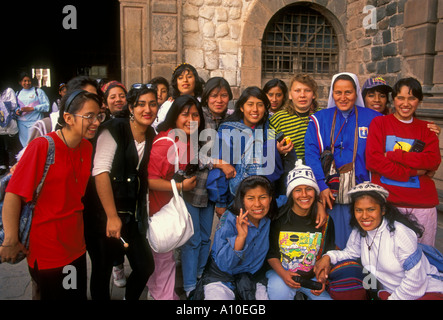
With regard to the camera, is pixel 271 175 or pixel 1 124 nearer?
pixel 271 175

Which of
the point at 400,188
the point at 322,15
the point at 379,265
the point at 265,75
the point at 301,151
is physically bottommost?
the point at 379,265

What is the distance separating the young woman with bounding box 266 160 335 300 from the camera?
2.57 metres

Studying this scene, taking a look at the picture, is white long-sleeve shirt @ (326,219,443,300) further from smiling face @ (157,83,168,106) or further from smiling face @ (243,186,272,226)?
smiling face @ (157,83,168,106)

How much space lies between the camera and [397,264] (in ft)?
7.61

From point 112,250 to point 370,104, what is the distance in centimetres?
266

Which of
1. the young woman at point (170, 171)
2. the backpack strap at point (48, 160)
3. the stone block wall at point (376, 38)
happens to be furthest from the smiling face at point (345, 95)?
the stone block wall at point (376, 38)

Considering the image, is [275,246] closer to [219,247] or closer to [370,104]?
[219,247]

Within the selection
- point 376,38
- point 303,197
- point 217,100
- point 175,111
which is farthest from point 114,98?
point 376,38

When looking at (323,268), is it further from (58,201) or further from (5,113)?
(5,113)

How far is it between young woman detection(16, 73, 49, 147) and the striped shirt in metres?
5.50

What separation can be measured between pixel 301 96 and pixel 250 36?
4.01 meters

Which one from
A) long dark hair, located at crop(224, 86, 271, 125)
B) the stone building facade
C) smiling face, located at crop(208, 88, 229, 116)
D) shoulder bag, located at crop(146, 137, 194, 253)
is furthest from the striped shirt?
Answer: the stone building facade

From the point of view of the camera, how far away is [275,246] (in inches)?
105

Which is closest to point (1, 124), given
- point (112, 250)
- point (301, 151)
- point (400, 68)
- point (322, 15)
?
point (112, 250)
